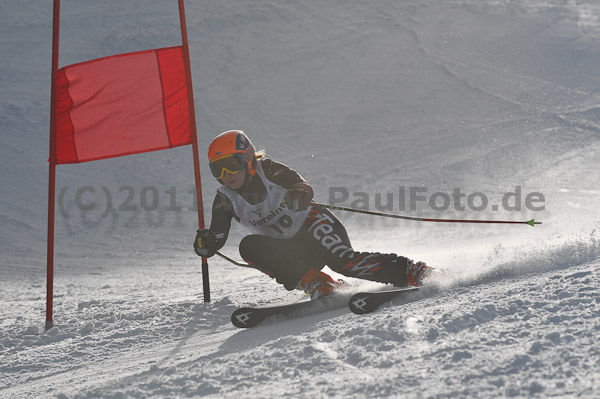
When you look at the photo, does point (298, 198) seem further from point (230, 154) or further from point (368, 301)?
point (368, 301)

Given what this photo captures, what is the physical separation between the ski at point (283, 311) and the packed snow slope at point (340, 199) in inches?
4.3

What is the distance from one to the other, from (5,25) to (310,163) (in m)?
9.62

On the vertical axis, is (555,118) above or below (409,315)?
above

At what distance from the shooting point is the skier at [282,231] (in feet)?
13.1

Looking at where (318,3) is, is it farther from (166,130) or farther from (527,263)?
(527,263)

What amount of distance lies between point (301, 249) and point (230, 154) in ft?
2.44

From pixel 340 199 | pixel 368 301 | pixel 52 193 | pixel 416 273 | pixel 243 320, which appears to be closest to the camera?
pixel 368 301

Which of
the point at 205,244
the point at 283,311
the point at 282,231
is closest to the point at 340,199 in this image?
the point at 282,231

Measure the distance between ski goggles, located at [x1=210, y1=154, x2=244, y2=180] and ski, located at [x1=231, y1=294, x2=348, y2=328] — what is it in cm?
85

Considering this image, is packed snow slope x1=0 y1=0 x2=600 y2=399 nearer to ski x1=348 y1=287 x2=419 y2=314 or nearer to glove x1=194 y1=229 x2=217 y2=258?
ski x1=348 y1=287 x2=419 y2=314

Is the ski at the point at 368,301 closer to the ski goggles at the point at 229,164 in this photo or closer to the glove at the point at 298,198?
the glove at the point at 298,198

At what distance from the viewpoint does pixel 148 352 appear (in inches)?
142

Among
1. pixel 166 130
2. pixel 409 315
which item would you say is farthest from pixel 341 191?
pixel 409 315

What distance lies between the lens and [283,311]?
3.78 metres
